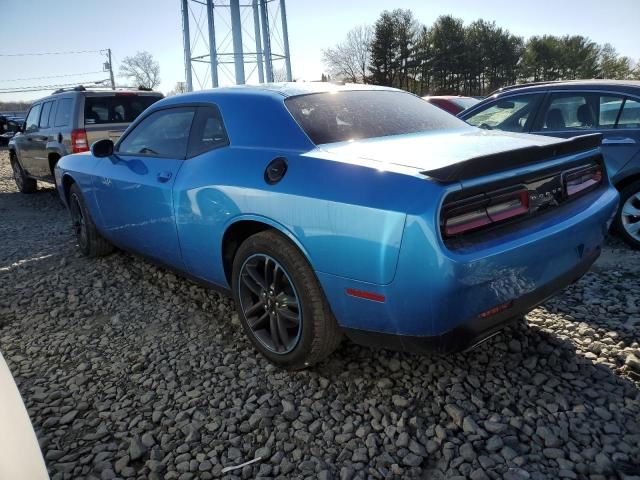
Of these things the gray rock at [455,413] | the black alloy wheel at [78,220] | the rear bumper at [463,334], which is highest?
the black alloy wheel at [78,220]

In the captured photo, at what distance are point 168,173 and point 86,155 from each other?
181 centimetres

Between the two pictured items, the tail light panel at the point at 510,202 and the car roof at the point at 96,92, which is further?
the car roof at the point at 96,92

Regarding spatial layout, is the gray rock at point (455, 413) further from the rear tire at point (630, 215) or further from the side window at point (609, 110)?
the side window at point (609, 110)

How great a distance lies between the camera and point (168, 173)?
3.18 metres

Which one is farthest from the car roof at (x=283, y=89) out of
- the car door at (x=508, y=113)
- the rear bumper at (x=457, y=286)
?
the car door at (x=508, y=113)

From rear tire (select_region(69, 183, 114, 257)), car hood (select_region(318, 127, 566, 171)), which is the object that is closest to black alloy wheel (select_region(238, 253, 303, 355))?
car hood (select_region(318, 127, 566, 171))

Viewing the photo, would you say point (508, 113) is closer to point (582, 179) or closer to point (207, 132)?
point (582, 179)

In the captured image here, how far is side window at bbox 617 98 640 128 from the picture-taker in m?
4.33

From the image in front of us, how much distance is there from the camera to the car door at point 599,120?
4.35 meters

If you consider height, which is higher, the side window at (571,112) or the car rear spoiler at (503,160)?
the side window at (571,112)

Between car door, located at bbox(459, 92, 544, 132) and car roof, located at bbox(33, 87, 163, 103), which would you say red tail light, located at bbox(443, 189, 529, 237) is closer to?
car door, located at bbox(459, 92, 544, 132)

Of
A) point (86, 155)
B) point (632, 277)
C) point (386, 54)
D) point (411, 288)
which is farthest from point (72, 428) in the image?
point (386, 54)

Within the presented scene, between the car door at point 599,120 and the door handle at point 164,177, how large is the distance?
3598mm

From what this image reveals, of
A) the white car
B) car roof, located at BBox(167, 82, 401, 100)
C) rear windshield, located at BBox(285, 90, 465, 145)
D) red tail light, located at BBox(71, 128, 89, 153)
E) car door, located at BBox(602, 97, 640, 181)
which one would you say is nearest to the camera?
the white car
